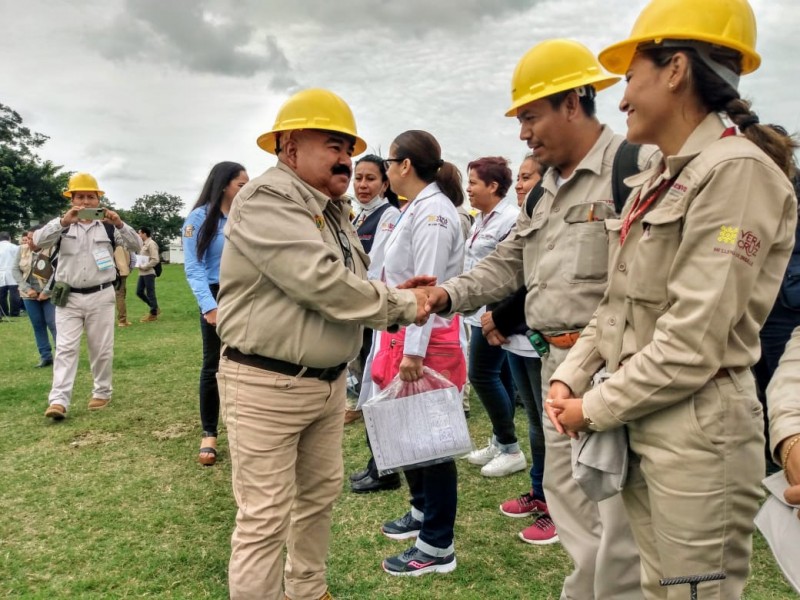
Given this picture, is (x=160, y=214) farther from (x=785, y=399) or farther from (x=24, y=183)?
(x=785, y=399)

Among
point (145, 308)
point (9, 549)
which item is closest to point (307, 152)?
point (9, 549)

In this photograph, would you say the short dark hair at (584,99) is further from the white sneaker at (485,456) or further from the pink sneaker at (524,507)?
the white sneaker at (485,456)

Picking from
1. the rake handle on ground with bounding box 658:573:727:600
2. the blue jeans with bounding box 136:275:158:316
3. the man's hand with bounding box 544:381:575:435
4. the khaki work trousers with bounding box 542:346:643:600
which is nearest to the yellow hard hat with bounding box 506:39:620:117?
the khaki work trousers with bounding box 542:346:643:600

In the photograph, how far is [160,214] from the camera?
95.0 m

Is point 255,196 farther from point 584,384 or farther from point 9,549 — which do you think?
point 9,549

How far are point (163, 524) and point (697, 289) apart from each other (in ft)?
12.0

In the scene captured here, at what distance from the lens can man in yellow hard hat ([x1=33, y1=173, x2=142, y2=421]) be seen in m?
6.15

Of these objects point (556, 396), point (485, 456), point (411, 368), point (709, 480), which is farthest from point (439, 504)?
point (709, 480)

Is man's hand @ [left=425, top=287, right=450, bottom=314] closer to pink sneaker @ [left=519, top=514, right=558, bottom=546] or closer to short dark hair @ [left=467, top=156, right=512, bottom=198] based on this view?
pink sneaker @ [left=519, top=514, right=558, bottom=546]

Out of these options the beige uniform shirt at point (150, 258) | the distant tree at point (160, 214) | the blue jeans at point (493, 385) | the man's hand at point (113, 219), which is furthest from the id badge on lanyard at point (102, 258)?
the distant tree at point (160, 214)

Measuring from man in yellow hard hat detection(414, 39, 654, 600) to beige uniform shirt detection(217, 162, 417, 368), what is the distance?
0.66 m

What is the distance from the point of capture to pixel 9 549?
11.8ft

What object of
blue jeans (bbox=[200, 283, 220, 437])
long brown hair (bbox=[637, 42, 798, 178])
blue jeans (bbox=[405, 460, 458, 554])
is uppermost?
long brown hair (bbox=[637, 42, 798, 178])

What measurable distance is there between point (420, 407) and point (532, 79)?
5.38 ft
